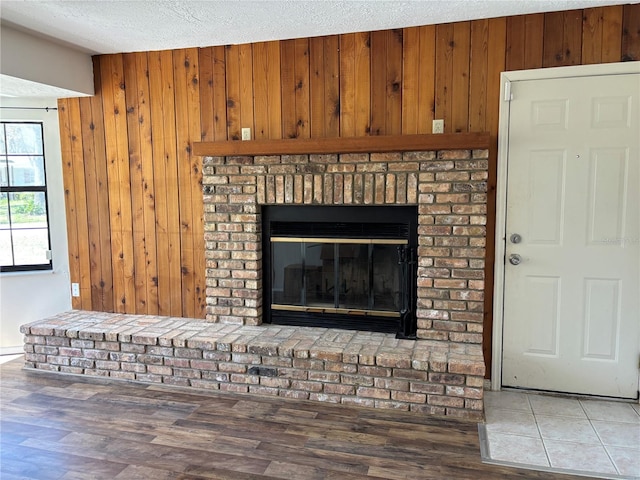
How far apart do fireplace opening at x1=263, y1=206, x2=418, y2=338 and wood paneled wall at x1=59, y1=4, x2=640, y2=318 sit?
1.83 feet

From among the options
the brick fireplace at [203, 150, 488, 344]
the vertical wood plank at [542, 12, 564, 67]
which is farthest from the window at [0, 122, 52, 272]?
the vertical wood plank at [542, 12, 564, 67]

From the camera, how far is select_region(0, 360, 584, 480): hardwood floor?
2107 millimetres

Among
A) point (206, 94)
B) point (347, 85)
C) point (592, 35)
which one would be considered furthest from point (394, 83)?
point (206, 94)

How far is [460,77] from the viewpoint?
2861 mm

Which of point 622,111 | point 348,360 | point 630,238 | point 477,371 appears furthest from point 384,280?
point 622,111

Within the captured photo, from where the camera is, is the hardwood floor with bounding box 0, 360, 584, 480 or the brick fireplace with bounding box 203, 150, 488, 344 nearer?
the hardwood floor with bounding box 0, 360, 584, 480

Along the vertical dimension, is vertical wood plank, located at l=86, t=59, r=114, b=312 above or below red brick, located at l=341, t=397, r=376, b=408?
above

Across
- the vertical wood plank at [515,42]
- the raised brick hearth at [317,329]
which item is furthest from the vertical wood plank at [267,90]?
the vertical wood plank at [515,42]

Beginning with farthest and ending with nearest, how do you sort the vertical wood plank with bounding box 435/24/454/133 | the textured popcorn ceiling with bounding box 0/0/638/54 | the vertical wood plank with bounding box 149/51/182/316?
the vertical wood plank with bounding box 149/51/182/316
the vertical wood plank with bounding box 435/24/454/133
the textured popcorn ceiling with bounding box 0/0/638/54

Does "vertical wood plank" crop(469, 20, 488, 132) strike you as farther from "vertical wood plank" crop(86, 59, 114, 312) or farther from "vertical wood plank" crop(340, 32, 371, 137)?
"vertical wood plank" crop(86, 59, 114, 312)

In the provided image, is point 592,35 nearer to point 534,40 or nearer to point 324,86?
point 534,40

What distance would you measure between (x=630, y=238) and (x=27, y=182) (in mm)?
4627

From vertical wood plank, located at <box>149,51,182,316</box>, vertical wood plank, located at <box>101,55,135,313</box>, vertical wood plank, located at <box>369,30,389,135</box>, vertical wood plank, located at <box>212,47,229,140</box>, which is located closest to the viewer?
vertical wood plank, located at <box>369,30,389,135</box>

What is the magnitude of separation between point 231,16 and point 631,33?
238 cm
